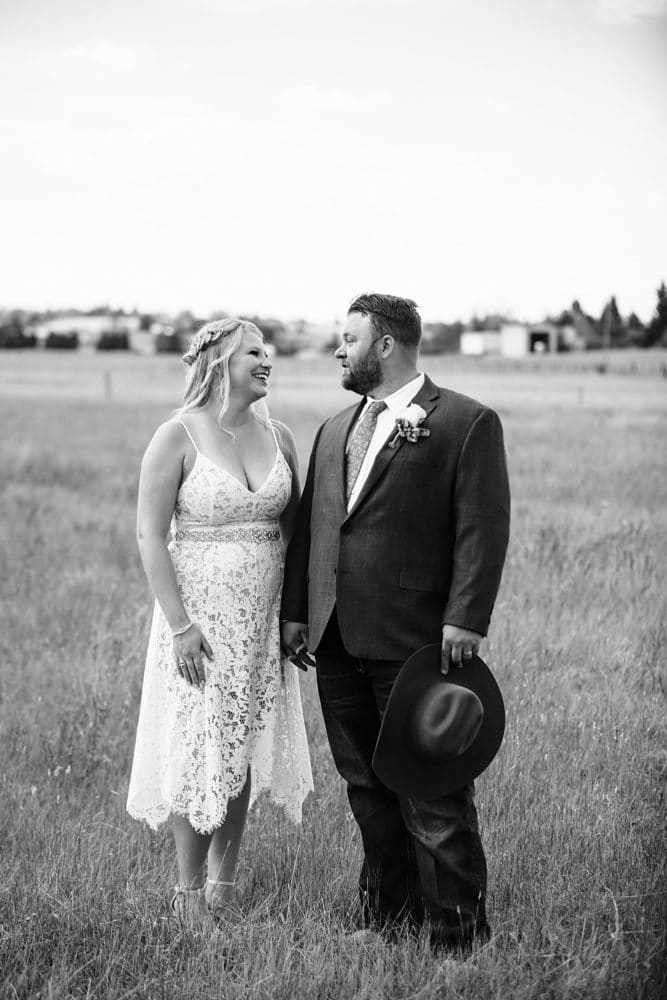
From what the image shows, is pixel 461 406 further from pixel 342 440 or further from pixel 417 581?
pixel 417 581

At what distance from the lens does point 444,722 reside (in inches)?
140

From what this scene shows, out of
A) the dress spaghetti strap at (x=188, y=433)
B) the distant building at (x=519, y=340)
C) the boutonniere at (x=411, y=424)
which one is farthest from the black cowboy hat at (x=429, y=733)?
the distant building at (x=519, y=340)

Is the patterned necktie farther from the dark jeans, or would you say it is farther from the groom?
the dark jeans

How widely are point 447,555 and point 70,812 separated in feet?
7.81

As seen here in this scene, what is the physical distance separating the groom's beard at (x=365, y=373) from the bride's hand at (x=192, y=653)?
114 centimetres

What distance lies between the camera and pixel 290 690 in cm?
428

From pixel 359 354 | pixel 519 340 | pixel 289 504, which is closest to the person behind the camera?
pixel 359 354

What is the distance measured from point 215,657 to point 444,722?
1007 mm

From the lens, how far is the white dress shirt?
151 inches

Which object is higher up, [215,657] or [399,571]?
[399,571]

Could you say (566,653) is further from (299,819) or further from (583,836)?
(299,819)

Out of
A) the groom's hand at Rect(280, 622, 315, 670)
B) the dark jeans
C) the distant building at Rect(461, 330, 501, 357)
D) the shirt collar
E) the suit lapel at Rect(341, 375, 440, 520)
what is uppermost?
the distant building at Rect(461, 330, 501, 357)

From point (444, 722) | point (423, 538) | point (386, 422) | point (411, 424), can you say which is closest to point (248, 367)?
point (386, 422)

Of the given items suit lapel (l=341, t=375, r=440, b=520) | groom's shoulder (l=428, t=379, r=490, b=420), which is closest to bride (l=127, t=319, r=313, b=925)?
suit lapel (l=341, t=375, r=440, b=520)
